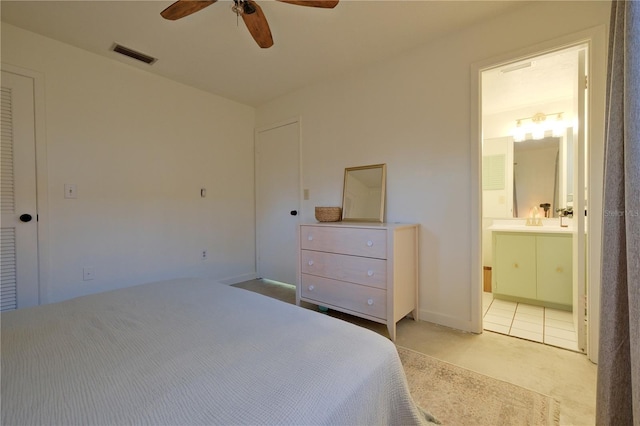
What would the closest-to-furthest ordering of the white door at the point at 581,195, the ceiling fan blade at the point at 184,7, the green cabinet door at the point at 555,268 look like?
the ceiling fan blade at the point at 184,7, the white door at the point at 581,195, the green cabinet door at the point at 555,268

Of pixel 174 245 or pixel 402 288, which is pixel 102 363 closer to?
pixel 402 288

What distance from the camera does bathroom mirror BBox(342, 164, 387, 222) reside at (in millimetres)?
2613

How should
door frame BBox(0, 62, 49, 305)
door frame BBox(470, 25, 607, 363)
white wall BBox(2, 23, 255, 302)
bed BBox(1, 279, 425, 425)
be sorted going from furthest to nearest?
white wall BBox(2, 23, 255, 302) < door frame BBox(0, 62, 49, 305) < door frame BBox(470, 25, 607, 363) < bed BBox(1, 279, 425, 425)

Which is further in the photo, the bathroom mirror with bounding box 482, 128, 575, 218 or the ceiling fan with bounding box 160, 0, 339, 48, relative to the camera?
the bathroom mirror with bounding box 482, 128, 575, 218

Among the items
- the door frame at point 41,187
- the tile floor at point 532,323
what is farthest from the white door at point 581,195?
the door frame at point 41,187

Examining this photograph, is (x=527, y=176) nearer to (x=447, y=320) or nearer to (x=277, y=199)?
(x=447, y=320)

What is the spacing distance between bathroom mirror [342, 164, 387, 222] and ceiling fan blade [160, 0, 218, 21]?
70.6 inches

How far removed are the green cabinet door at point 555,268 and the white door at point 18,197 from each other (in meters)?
4.55

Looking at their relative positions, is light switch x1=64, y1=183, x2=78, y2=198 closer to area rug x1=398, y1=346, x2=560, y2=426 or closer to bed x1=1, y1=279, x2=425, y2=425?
bed x1=1, y1=279, x2=425, y2=425

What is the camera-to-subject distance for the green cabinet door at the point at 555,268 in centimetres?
257

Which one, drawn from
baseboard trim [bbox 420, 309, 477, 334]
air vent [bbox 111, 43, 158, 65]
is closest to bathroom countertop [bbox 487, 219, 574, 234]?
baseboard trim [bbox 420, 309, 477, 334]

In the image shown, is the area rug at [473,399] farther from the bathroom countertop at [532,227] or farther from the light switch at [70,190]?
the light switch at [70,190]

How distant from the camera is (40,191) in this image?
2.20 m

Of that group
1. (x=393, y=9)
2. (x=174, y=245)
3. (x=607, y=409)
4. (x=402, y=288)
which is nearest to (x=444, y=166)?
(x=402, y=288)
